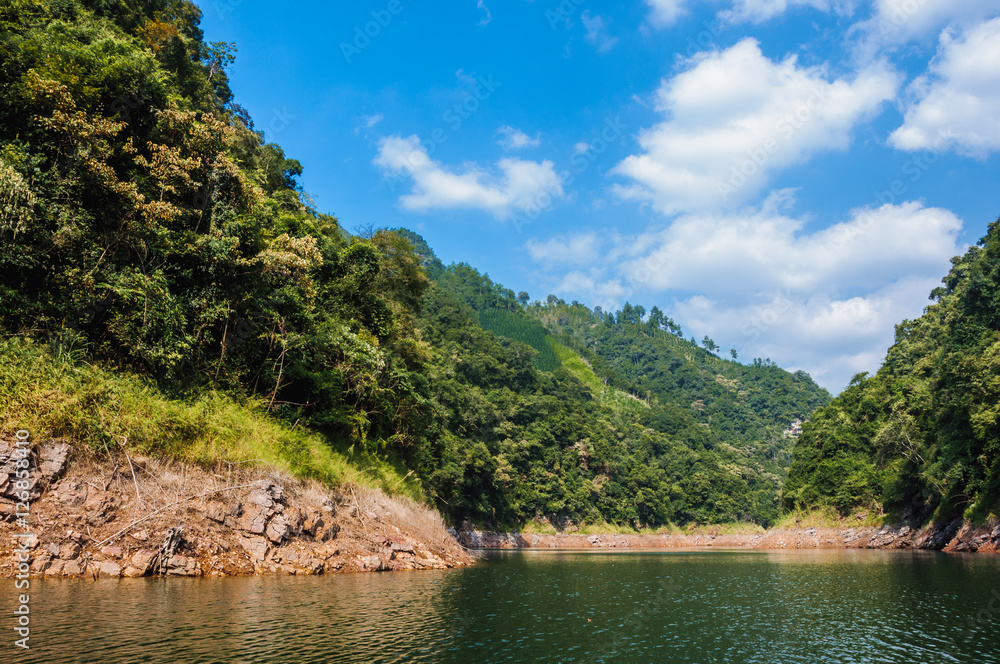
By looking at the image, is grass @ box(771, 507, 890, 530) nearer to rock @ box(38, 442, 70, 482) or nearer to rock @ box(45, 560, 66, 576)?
rock @ box(45, 560, 66, 576)

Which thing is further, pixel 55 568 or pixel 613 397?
pixel 613 397

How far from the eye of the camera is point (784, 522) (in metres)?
91.9

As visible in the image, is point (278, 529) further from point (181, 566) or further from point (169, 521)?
point (169, 521)

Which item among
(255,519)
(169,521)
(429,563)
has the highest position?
(169,521)

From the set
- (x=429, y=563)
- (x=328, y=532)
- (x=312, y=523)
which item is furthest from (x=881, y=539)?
(x=312, y=523)

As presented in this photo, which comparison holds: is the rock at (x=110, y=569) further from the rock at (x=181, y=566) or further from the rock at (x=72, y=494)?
the rock at (x=72, y=494)

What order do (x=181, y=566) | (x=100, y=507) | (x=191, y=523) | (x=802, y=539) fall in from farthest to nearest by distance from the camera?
(x=802, y=539)
(x=191, y=523)
(x=181, y=566)
(x=100, y=507)

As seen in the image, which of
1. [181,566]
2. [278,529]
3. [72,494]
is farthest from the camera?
[278,529]

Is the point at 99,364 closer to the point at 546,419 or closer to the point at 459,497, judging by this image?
the point at 459,497

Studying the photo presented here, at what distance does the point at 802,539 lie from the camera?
275 feet

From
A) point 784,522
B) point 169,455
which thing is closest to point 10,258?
point 169,455

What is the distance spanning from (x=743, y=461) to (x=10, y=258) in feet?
529

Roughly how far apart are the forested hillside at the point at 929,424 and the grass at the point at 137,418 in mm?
49985

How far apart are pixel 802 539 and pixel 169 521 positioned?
90063 millimetres
